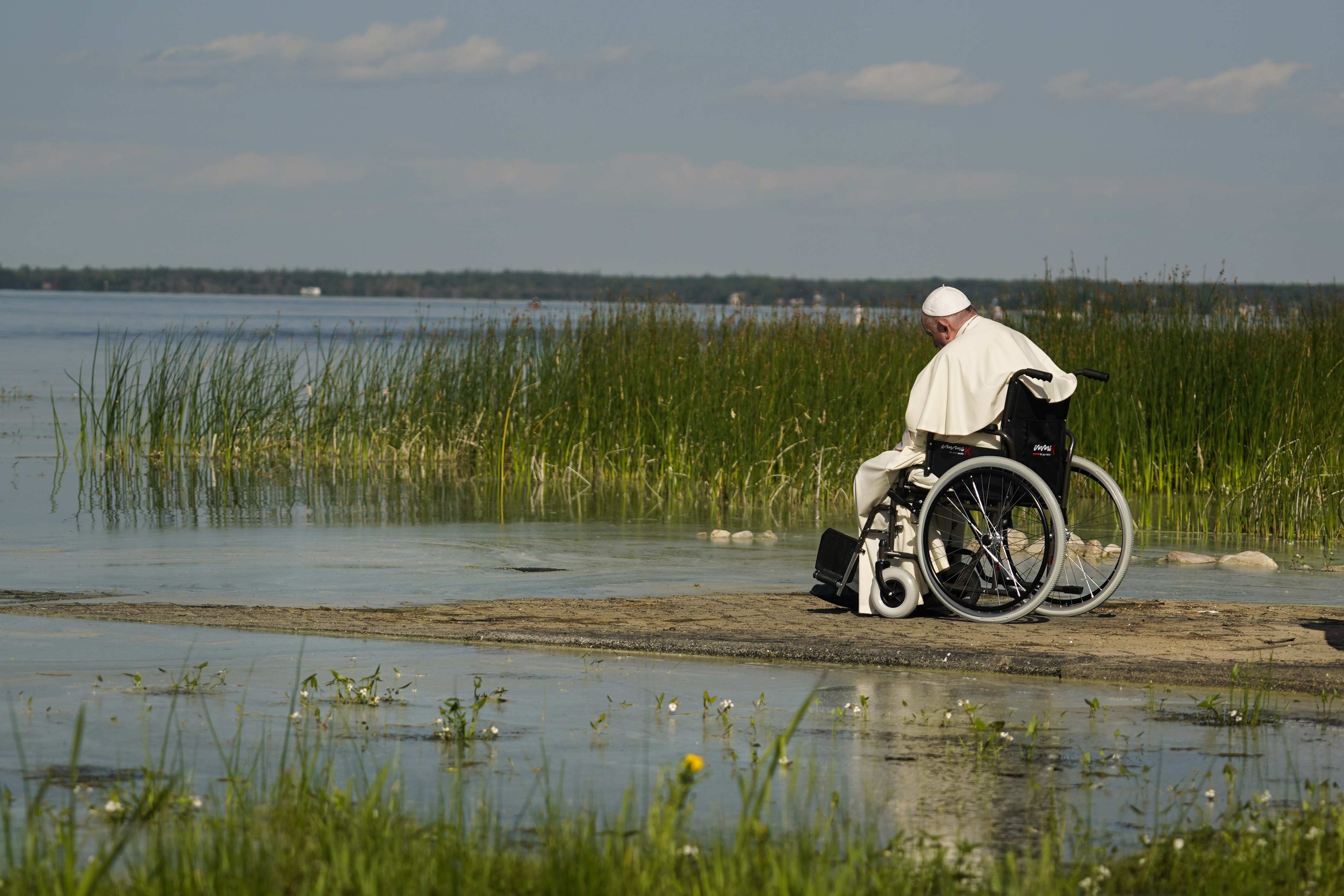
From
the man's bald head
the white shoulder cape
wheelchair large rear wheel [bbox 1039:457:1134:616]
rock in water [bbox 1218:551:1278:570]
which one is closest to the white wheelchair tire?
wheelchair large rear wheel [bbox 1039:457:1134:616]

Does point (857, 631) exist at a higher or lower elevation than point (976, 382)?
lower

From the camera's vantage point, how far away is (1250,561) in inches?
407

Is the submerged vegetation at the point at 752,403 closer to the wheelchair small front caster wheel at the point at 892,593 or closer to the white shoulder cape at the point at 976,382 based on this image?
the white shoulder cape at the point at 976,382

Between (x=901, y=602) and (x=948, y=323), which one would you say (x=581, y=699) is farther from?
(x=948, y=323)

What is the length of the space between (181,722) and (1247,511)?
992cm

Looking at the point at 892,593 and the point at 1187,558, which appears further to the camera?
the point at 1187,558

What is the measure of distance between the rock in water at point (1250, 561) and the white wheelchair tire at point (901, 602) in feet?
12.2

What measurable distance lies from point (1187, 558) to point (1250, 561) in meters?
0.41

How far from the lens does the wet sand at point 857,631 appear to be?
6.22 metres

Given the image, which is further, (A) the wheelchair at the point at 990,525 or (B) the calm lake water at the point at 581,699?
(A) the wheelchair at the point at 990,525

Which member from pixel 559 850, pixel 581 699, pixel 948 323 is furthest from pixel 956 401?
pixel 559 850

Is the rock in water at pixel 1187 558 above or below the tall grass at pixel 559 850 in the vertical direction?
below

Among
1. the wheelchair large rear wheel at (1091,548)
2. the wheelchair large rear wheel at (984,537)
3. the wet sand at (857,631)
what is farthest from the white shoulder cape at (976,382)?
the wet sand at (857,631)

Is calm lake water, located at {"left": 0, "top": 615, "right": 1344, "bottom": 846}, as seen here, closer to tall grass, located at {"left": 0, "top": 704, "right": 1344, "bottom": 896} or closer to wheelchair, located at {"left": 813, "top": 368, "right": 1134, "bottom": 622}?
tall grass, located at {"left": 0, "top": 704, "right": 1344, "bottom": 896}
